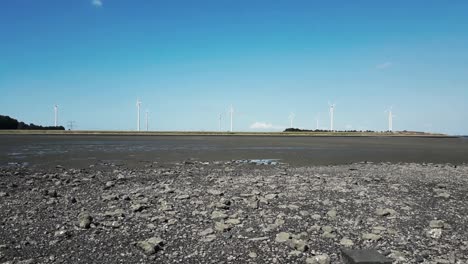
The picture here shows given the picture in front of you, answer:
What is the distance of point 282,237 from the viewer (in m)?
8.13

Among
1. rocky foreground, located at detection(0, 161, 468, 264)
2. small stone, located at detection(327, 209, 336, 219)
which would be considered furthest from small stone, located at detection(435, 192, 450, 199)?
small stone, located at detection(327, 209, 336, 219)

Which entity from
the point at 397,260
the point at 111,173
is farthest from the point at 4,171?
the point at 397,260

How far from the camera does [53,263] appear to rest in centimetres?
711

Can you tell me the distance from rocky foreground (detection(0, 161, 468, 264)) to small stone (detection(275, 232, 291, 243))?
0.08ft

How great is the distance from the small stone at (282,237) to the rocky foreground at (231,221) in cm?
2

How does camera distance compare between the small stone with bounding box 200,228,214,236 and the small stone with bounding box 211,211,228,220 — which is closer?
the small stone with bounding box 200,228,214,236

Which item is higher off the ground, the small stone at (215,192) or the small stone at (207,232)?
the small stone at (215,192)

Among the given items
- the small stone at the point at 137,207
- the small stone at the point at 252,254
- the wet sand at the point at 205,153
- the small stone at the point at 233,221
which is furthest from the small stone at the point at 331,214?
the wet sand at the point at 205,153

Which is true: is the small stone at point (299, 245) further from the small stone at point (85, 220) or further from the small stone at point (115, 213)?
the small stone at point (85, 220)

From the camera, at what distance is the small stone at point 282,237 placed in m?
8.00

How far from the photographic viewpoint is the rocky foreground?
7473mm

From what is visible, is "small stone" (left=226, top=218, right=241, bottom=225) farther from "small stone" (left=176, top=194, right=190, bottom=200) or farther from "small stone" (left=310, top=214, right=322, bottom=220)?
"small stone" (left=176, top=194, right=190, bottom=200)

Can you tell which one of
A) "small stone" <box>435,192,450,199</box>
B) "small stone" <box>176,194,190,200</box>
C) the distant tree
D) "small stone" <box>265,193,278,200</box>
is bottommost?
"small stone" <box>176,194,190,200</box>

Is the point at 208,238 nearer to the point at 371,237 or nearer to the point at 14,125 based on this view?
the point at 371,237
